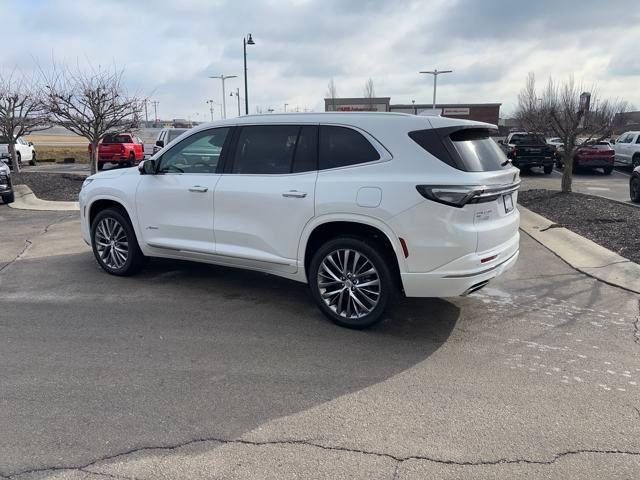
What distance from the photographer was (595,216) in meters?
10.2

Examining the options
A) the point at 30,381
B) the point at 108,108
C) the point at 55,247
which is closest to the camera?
the point at 30,381

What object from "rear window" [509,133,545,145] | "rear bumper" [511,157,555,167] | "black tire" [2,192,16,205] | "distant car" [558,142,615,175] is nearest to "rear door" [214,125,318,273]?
"black tire" [2,192,16,205]

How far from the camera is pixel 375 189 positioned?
426cm

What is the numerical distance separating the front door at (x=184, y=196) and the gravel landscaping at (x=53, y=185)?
29.5 ft

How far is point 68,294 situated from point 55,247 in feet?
9.01

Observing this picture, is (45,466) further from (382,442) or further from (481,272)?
(481,272)

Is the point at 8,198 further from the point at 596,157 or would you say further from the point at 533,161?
the point at 596,157

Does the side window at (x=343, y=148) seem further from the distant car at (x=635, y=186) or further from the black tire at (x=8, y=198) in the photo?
the black tire at (x=8, y=198)

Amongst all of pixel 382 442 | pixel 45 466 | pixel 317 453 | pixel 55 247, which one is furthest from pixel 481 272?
pixel 55 247

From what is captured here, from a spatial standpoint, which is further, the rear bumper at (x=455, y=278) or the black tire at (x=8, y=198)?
the black tire at (x=8, y=198)

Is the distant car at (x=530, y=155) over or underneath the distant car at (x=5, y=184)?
over

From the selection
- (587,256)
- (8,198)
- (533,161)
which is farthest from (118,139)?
(587,256)

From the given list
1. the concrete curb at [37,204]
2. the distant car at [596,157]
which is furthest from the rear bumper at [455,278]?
the distant car at [596,157]

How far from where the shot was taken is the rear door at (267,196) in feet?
15.4
